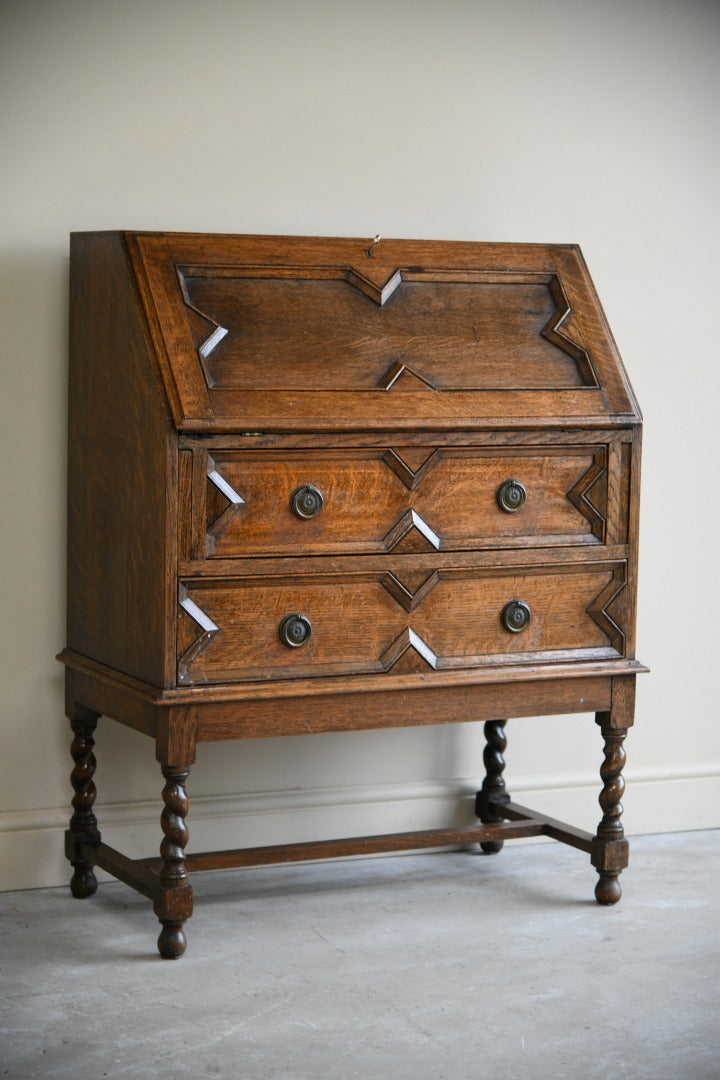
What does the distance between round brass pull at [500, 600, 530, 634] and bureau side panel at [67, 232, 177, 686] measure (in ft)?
2.63

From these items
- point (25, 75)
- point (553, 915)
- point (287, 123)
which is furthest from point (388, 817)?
point (25, 75)

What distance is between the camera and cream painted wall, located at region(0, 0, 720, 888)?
361 centimetres

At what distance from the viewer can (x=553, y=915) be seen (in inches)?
140

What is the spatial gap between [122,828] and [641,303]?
2043 mm

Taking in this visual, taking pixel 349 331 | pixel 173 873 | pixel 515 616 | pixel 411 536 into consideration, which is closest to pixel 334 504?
pixel 411 536

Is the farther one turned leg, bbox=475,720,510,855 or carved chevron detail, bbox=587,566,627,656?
turned leg, bbox=475,720,510,855

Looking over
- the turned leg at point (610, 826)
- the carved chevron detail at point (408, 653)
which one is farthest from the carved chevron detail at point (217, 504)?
the turned leg at point (610, 826)

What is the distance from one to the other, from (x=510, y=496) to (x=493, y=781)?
102 cm

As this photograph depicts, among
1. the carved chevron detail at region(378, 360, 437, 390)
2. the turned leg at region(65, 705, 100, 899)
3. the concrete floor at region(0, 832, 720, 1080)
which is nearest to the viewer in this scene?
the concrete floor at region(0, 832, 720, 1080)

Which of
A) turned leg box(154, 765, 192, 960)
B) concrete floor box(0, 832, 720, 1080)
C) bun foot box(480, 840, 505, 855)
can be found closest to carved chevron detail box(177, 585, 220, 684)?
turned leg box(154, 765, 192, 960)

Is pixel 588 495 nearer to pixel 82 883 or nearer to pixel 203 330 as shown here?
pixel 203 330

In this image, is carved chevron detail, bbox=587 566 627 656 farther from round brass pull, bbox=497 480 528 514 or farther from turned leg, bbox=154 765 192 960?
turned leg, bbox=154 765 192 960

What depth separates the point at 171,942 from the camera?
3201 millimetres

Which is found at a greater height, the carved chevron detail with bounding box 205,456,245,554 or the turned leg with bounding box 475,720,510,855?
the carved chevron detail with bounding box 205,456,245,554
